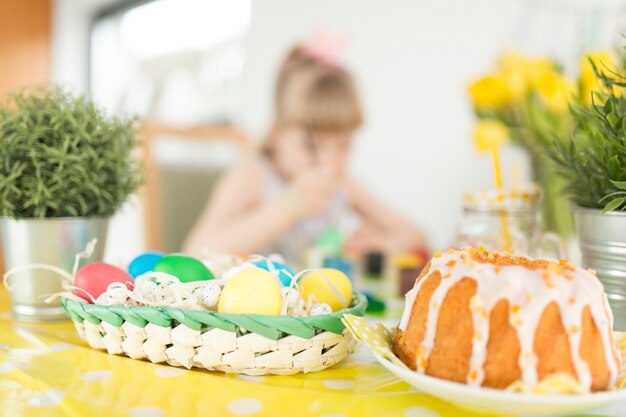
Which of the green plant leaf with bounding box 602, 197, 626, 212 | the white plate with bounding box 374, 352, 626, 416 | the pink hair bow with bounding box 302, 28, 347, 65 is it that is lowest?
the white plate with bounding box 374, 352, 626, 416

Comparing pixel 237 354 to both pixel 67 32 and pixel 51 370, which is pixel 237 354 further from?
pixel 67 32

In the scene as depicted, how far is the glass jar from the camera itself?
80cm

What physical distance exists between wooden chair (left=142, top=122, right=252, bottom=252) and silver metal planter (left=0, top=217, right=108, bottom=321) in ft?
3.19

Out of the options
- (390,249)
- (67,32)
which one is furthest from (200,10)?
(390,249)

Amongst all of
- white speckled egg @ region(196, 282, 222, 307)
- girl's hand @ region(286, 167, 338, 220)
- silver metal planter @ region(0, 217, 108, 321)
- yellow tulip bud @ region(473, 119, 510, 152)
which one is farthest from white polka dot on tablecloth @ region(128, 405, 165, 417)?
girl's hand @ region(286, 167, 338, 220)

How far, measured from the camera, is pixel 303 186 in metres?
2.03

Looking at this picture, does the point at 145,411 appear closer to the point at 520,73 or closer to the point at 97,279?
the point at 97,279

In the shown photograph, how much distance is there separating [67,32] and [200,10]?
4.17 ft

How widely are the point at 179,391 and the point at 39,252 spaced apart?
28cm

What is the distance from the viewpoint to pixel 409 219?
2.41 meters

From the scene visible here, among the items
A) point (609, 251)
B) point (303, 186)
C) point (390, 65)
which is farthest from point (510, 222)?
point (390, 65)

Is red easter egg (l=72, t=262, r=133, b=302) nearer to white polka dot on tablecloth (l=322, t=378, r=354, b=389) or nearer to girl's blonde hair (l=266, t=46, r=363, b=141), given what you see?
white polka dot on tablecloth (l=322, t=378, r=354, b=389)

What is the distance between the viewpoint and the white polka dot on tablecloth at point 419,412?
42 cm

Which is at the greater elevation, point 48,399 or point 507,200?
point 507,200
